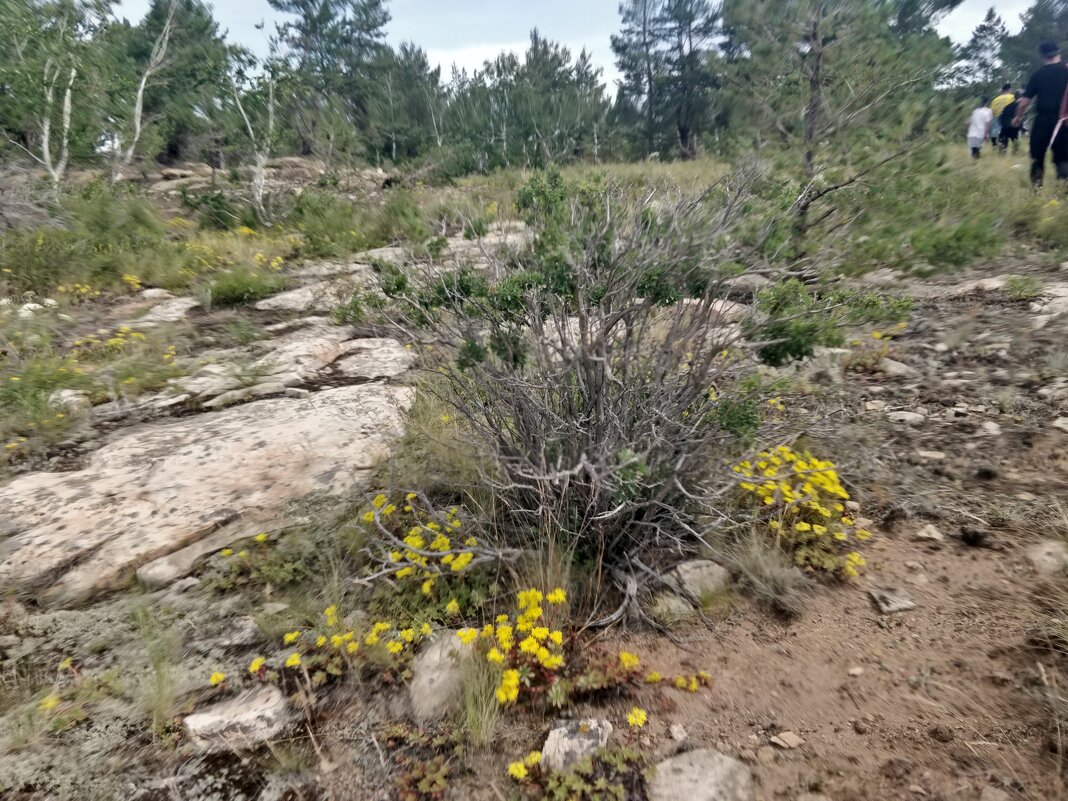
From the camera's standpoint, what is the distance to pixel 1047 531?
2.14m

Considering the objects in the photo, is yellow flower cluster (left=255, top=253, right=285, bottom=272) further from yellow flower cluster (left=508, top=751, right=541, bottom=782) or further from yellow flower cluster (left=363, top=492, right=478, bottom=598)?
yellow flower cluster (left=508, top=751, right=541, bottom=782)

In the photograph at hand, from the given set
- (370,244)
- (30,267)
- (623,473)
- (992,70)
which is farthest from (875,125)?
(992,70)

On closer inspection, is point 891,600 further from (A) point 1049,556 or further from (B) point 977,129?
(B) point 977,129

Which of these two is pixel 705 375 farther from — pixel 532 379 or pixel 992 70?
pixel 992 70

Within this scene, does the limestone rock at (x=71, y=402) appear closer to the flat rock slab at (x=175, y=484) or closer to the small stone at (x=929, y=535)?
the flat rock slab at (x=175, y=484)

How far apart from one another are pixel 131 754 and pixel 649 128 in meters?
22.4

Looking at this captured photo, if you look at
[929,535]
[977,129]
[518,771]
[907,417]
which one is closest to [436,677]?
[518,771]

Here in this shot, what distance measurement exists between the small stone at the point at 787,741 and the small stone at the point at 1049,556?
114 cm

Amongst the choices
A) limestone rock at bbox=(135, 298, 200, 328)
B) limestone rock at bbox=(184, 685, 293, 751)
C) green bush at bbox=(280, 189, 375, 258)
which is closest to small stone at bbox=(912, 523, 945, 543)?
limestone rock at bbox=(184, 685, 293, 751)

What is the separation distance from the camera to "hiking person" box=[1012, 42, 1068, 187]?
20.0ft

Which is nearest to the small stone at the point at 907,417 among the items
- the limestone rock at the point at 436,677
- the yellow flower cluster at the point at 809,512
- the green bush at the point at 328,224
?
the yellow flower cluster at the point at 809,512

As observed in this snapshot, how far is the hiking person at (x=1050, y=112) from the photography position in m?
6.09

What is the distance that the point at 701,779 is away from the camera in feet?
4.89

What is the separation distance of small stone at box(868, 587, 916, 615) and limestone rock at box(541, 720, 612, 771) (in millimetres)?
1049
